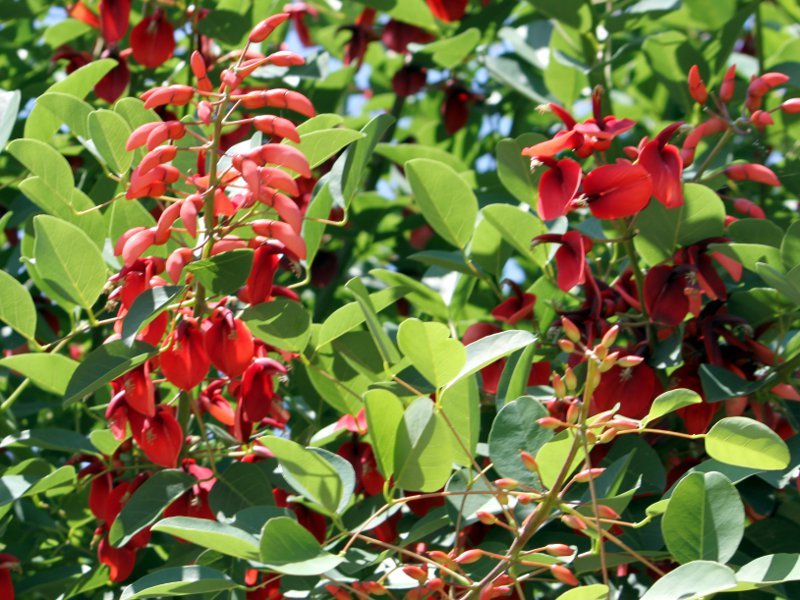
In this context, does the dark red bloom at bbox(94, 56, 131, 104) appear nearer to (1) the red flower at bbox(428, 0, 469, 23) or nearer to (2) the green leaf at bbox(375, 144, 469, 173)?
(2) the green leaf at bbox(375, 144, 469, 173)

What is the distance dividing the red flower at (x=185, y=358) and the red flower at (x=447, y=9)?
939 mm

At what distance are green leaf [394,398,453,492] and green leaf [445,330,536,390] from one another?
0.04 m

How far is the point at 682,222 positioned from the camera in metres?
1.23

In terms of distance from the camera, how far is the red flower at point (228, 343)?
1.13m

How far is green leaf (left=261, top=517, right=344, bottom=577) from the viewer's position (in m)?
0.91

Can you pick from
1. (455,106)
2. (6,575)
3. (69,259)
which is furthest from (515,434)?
(455,106)

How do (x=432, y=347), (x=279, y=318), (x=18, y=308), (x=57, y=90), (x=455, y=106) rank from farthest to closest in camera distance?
(x=455, y=106)
(x=57, y=90)
(x=18, y=308)
(x=279, y=318)
(x=432, y=347)

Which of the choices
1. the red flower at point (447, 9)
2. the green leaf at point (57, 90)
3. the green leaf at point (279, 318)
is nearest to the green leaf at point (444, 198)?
the green leaf at point (279, 318)

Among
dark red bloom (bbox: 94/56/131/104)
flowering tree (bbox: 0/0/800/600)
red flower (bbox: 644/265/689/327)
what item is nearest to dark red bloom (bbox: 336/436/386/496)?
flowering tree (bbox: 0/0/800/600)

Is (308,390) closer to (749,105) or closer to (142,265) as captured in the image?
(142,265)

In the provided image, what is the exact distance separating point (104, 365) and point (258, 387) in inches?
6.7

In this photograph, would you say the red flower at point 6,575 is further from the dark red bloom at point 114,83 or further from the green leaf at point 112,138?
the dark red bloom at point 114,83

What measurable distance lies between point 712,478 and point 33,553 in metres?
0.92

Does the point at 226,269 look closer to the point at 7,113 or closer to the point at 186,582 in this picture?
the point at 186,582
